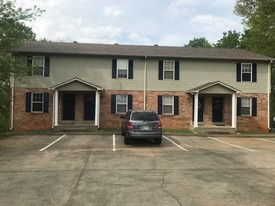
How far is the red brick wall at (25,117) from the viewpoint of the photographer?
2572 centimetres

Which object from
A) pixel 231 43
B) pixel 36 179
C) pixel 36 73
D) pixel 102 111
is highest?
pixel 231 43

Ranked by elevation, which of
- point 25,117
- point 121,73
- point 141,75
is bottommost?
point 25,117

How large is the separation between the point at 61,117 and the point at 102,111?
3130 mm

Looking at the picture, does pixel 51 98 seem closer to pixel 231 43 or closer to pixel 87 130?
pixel 87 130

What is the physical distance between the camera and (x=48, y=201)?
729 centimetres

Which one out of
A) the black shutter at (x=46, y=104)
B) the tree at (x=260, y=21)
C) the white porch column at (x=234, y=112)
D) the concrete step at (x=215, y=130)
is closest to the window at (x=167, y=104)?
the concrete step at (x=215, y=130)

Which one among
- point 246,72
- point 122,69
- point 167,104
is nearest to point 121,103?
point 122,69

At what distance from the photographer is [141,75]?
26.7 meters

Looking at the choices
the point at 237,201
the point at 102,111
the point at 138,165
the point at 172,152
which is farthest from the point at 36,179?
the point at 102,111

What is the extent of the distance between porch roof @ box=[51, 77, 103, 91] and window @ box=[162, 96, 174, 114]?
5.20 metres

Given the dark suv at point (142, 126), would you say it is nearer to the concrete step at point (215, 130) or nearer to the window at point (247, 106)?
the concrete step at point (215, 130)

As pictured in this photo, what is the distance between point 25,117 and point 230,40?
3715 cm

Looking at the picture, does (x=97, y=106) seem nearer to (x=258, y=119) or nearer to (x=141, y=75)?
(x=141, y=75)

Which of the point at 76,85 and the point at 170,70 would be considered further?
the point at 170,70
